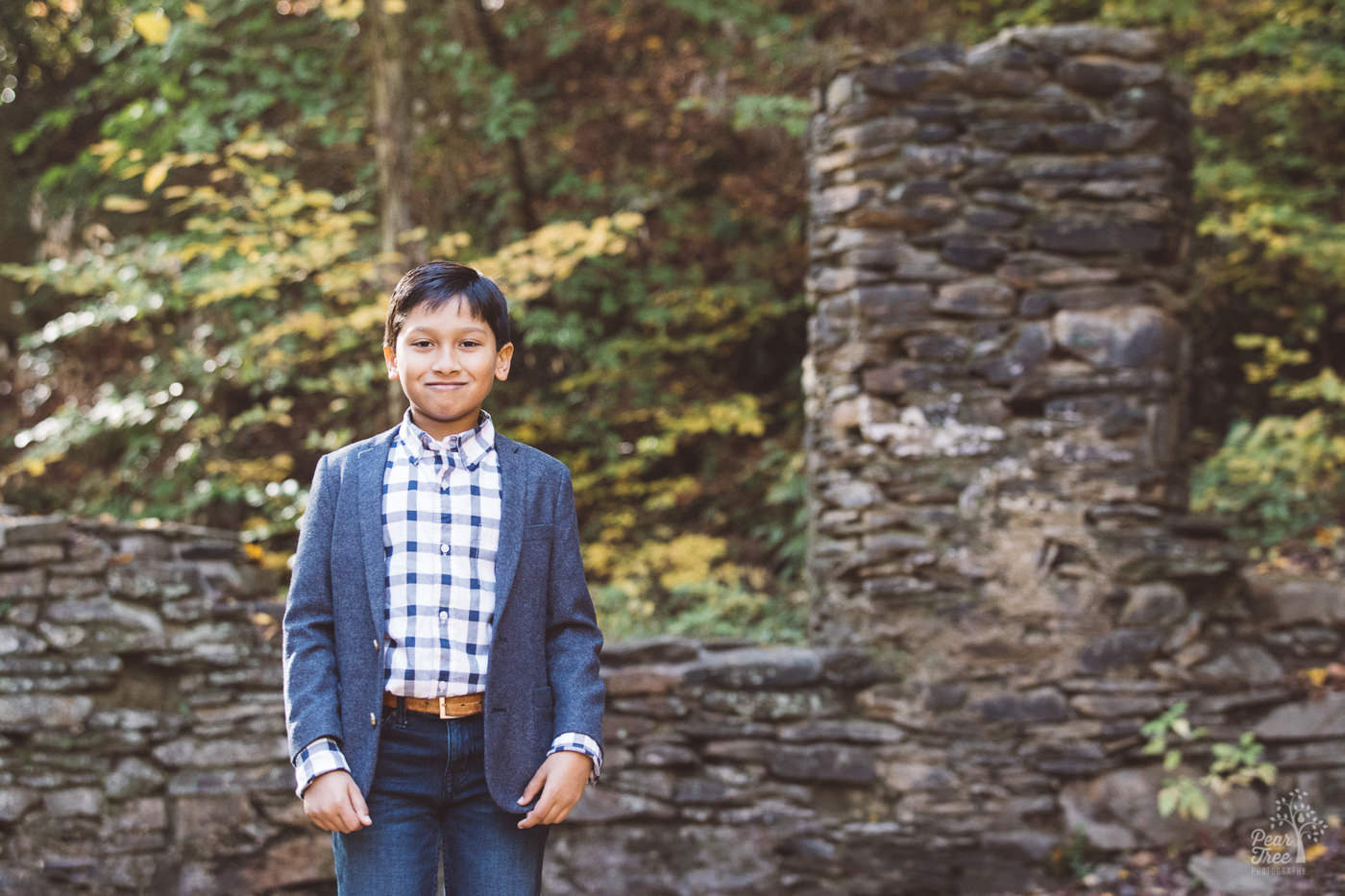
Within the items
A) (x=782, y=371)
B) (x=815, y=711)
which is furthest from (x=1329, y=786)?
(x=782, y=371)

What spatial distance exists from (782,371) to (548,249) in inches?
119

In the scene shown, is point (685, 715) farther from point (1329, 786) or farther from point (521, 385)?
point (521, 385)

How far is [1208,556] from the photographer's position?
3916 millimetres

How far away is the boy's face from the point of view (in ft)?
5.53

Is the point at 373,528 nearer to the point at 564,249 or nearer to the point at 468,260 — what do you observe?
the point at 564,249

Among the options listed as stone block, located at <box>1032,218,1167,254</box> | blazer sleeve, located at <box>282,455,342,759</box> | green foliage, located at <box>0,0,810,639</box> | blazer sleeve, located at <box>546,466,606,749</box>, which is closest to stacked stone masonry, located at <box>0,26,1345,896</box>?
stone block, located at <box>1032,218,1167,254</box>

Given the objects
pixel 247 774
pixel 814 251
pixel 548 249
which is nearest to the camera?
pixel 247 774

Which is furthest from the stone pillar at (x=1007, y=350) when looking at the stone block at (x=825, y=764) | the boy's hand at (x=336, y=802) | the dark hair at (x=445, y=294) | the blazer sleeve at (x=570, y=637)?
the boy's hand at (x=336, y=802)

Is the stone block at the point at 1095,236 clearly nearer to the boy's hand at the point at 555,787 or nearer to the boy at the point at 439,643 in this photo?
the boy at the point at 439,643

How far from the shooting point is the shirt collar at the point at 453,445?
5.71 ft

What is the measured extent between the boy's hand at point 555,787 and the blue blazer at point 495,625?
0.02 m

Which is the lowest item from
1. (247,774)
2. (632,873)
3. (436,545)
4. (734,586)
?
(632,873)

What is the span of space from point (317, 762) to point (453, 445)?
53cm

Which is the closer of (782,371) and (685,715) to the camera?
(685,715)
